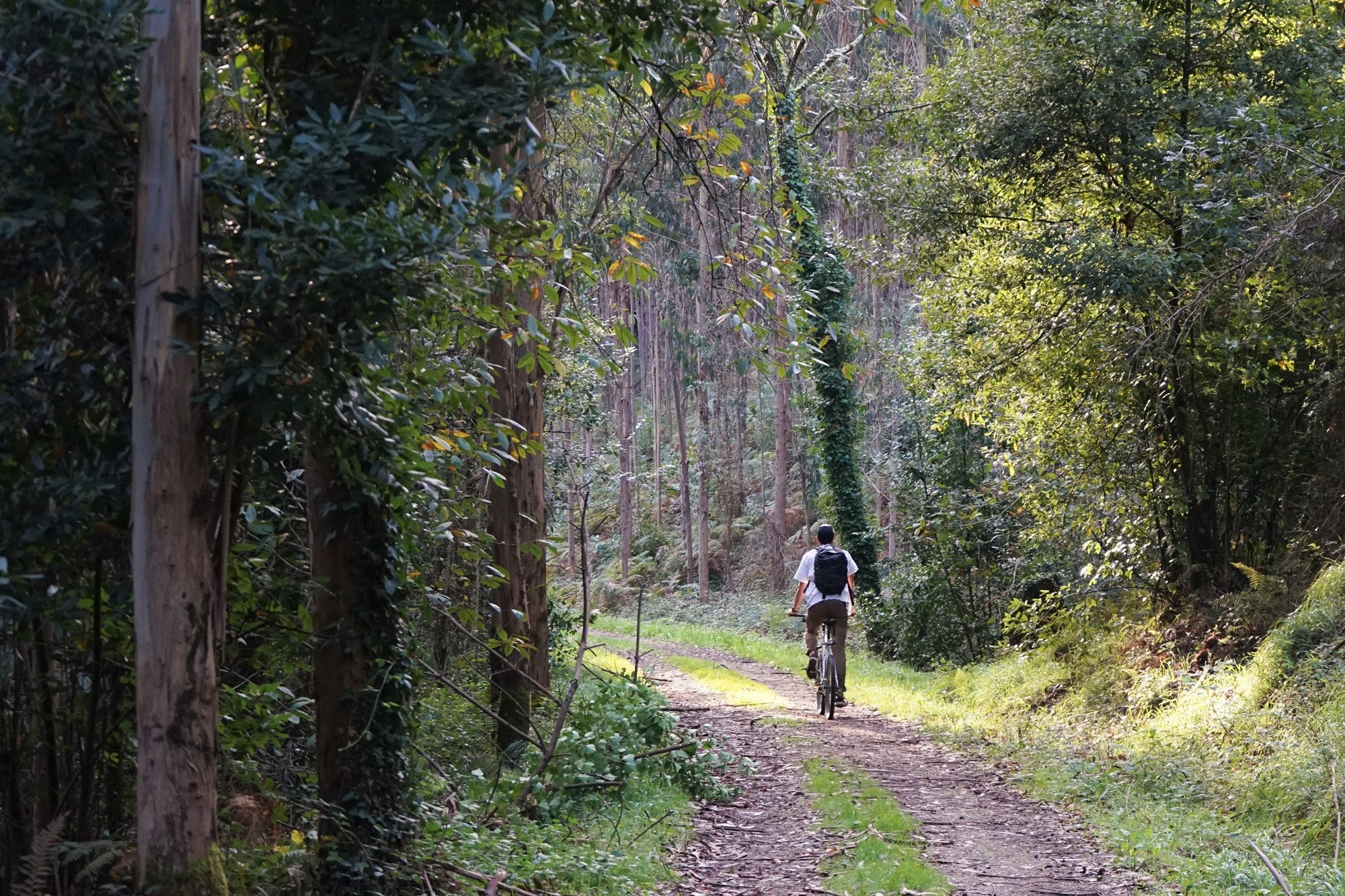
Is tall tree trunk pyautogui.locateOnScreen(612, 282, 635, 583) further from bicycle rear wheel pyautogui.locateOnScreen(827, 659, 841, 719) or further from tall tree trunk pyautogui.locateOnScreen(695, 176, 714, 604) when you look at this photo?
bicycle rear wheel pyautogui.locateOnScreen(827, 659, 841, 719)

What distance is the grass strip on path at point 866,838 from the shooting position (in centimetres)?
691

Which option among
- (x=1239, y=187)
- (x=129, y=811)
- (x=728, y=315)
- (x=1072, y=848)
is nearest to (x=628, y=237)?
(x=728, y=315)

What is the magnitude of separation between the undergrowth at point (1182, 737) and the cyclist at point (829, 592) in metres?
1.46

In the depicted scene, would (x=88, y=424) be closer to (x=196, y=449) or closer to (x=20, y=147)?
(x=196, y=449)

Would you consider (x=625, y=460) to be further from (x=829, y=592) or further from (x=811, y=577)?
(x=829, y=592)

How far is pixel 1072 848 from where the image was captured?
7.94 meters

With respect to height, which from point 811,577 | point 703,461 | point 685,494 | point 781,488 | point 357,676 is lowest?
point 357,676

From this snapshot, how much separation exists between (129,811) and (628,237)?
12.6 feet

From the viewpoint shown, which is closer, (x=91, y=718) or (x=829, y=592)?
(x=91, y=718)

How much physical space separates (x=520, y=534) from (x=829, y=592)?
5.28 metres

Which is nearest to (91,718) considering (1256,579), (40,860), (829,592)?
(40,860)

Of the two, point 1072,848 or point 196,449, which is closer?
point 196,449

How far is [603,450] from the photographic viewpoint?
1941 centimetres

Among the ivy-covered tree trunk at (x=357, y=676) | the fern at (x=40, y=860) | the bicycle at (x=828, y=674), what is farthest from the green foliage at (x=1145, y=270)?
the fern at (x=40, y=860)
